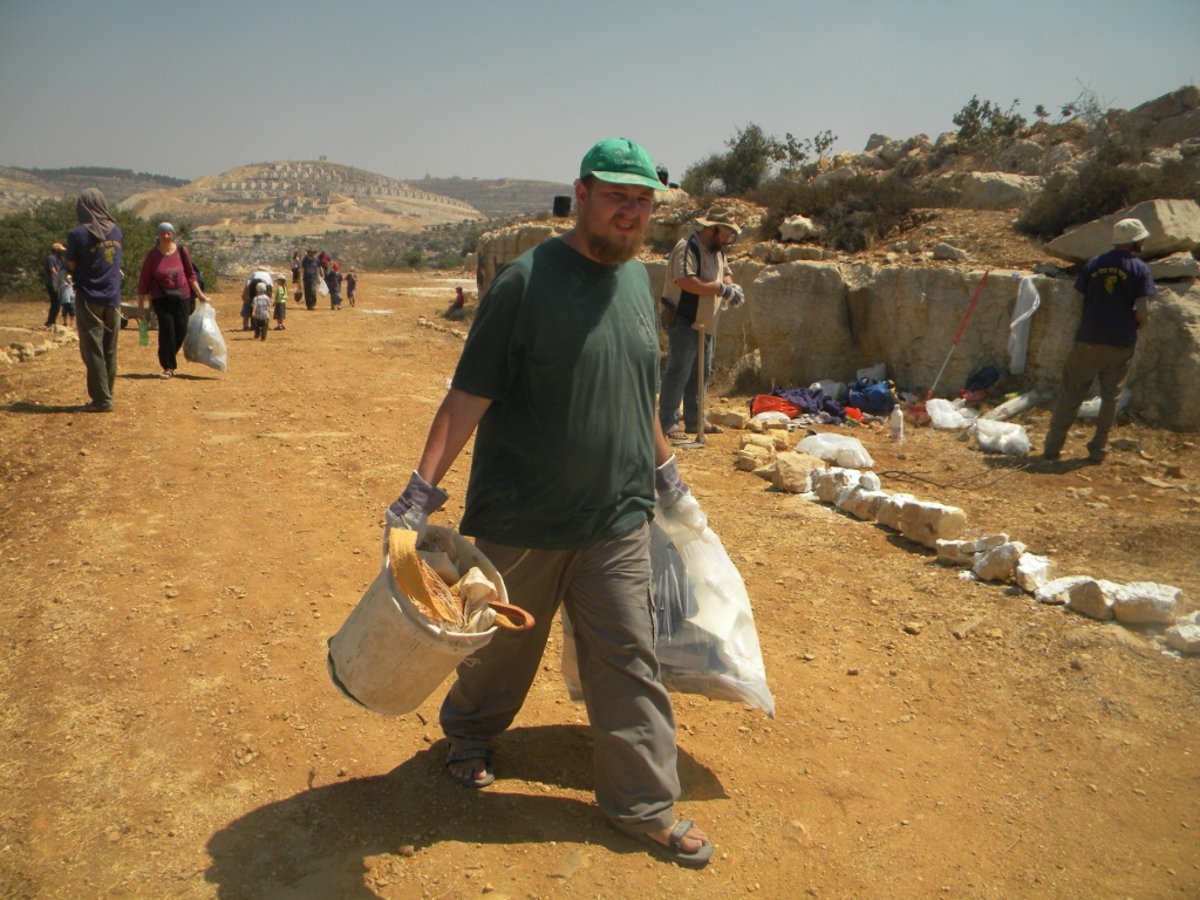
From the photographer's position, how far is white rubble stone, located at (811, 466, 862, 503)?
20.8ft

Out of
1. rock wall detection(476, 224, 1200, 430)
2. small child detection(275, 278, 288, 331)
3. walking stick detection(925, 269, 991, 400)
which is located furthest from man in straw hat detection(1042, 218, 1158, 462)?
small child detection(275, 278, 288, 331)

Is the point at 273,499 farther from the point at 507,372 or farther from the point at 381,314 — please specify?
the point at 381,314

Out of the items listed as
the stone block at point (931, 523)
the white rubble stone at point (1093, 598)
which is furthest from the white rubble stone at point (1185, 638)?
the stone block at point (931, 523)

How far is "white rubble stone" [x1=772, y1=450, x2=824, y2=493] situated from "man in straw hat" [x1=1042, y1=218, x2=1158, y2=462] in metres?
2.21

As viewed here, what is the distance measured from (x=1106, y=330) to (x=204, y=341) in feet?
26.5

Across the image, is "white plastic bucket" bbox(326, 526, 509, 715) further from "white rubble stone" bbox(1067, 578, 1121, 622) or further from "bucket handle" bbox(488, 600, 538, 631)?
"white rubble stone" bbox(1067, 578, 1121, 622)

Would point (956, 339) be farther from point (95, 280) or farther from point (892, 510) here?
point (95, 280)

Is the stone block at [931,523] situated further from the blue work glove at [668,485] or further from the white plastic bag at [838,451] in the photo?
the blue work glove at [668,485]

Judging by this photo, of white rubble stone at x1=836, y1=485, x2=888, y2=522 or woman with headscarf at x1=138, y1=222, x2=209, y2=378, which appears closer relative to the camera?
white rubble stone at x1=836, y1=485, x2=888, y2=522

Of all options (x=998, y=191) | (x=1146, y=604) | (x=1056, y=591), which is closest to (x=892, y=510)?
(x=1056, y=591)

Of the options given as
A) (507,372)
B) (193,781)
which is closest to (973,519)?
(507,372)

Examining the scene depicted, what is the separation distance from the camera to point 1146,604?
4277mm

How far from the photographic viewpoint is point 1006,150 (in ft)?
66.6

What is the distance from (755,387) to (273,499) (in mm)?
6387
